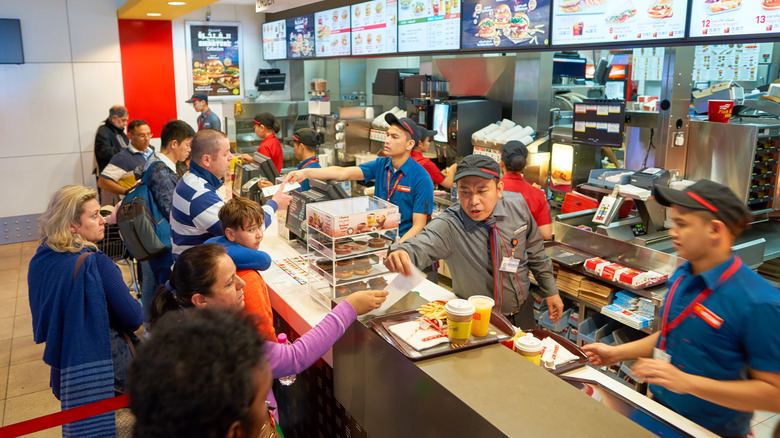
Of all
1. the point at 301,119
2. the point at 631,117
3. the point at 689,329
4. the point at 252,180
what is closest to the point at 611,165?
the point at 631,117

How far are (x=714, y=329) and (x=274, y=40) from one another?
859 cm

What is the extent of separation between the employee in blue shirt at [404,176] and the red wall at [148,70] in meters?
6.31

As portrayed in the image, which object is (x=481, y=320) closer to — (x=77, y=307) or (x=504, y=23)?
(x=77, y=307)

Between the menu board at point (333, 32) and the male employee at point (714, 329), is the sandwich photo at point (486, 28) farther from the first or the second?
the male employee at point (714, 329)

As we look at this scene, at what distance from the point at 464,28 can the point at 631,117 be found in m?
1.75

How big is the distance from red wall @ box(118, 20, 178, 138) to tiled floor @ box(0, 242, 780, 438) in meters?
3.47

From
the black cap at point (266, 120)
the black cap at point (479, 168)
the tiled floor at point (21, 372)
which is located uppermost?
the black cap at point (266, 120)

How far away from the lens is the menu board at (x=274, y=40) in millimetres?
8930

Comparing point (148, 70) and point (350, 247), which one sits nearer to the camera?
point (350, 247)

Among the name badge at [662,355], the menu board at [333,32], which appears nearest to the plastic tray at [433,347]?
the name badge at [662,355]

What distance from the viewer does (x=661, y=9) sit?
3.78m

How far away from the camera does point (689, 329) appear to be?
1948 millimetres

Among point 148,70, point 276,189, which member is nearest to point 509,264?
point 276,189

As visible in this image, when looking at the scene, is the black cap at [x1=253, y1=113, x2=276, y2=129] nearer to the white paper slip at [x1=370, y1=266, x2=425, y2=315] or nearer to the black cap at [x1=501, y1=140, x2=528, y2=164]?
the black cap at [x1=501, y1=140, x2=528, y2=164]
